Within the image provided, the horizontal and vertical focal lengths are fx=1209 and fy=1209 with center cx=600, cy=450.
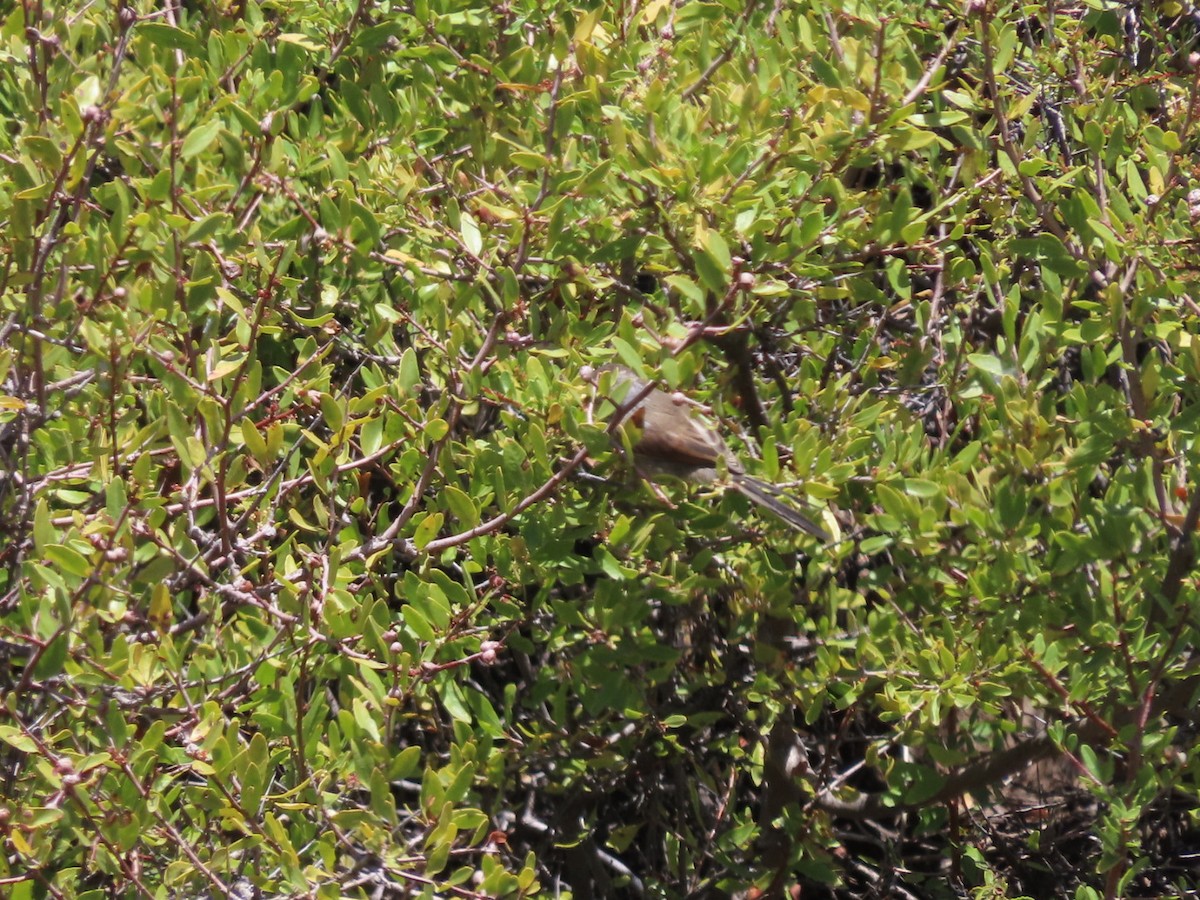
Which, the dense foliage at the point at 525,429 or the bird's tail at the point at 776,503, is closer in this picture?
the dense foliage at the point at 525,429

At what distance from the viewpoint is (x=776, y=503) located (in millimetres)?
2584

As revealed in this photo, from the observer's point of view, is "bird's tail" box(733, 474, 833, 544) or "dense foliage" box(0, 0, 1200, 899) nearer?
"dense foliage" box(0, 0, 1200, 899)

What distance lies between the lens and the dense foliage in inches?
84.5

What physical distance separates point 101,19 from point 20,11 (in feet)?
0.80

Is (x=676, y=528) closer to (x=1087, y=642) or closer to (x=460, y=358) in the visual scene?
(x=460, y=358)

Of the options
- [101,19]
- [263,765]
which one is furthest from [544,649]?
[101,19]

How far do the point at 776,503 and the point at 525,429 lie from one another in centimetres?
56

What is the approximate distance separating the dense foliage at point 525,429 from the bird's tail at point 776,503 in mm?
41

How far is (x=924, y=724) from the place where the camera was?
111 inches

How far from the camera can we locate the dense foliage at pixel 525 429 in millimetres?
2146

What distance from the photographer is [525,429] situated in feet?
8.60

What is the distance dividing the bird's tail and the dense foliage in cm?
4

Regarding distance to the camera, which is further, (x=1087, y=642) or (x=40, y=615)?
(x=1087, y=642)

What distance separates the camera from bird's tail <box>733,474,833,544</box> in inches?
98.7
